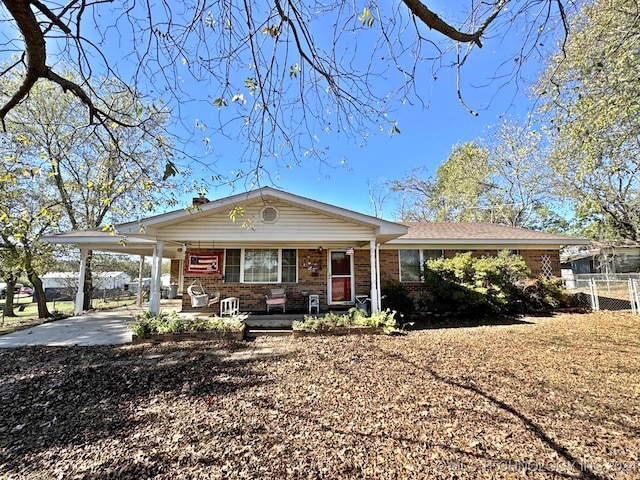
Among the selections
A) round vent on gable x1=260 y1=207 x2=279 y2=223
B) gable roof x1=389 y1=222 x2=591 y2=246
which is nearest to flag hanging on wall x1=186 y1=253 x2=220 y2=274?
round vent on gable x1=260 y1=207 x2=279 y2=223

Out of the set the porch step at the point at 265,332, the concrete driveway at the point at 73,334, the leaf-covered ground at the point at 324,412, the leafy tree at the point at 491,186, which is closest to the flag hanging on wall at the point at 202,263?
the concrete driveway at the point at 73,334

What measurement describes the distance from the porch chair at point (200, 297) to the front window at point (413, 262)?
667 centimetres

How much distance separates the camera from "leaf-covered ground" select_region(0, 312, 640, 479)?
8.59 ft

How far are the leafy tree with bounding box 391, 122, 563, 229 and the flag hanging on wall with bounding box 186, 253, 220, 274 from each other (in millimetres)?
18262

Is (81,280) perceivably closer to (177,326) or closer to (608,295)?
(177,326)

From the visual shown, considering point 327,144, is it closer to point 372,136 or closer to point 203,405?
point 372,136

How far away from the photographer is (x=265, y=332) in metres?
7.61

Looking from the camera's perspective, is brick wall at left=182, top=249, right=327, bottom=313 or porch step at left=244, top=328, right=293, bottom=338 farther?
brick wall at left=182, top=249, right=327, bottom=313

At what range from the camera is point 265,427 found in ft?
10.7

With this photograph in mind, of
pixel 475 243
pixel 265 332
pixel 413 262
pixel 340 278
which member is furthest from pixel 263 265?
pixel 475 243

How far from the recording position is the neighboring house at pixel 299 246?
26.1ft

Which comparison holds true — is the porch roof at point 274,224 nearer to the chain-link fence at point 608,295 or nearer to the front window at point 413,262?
the front window at point 413,262

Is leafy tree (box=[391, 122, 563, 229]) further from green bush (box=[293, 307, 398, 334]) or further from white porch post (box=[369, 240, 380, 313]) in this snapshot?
green bush (box=[293, 307, 398, 334])

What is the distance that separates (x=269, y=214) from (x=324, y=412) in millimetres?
5527
